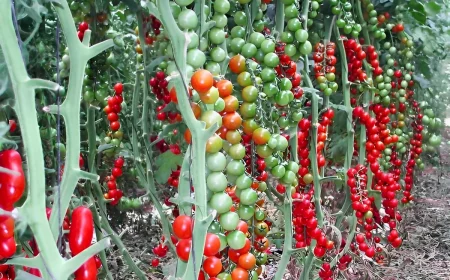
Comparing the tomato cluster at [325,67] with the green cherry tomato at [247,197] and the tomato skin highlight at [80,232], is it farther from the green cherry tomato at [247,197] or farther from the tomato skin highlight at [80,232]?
the tomato skin highlight at [80,232]

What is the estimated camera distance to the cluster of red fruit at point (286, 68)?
120 centimetres

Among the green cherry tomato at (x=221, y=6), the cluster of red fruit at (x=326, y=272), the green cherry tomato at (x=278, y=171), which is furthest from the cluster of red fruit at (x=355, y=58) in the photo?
the green cherry tomato at (x=221, y=6)

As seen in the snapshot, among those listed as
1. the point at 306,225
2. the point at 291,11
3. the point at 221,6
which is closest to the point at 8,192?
the point at 221,6

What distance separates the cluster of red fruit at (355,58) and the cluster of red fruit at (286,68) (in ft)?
1.78

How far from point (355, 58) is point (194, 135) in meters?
1.18

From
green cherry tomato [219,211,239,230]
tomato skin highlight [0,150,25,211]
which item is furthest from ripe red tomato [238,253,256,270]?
tomato skin highlight [0,150,25,211]

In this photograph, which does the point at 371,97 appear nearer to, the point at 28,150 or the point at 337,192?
the point at 337,192

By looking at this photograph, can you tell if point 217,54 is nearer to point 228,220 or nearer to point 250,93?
point 250,93

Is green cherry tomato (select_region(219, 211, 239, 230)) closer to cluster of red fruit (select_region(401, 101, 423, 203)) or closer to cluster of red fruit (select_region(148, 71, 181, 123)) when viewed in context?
cluster of red fruit (select_region(148, 71, 181, 123))

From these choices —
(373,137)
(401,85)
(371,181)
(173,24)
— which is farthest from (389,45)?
(173,24)

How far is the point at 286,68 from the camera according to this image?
1.22 m

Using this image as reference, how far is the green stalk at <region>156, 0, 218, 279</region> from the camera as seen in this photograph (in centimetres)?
70

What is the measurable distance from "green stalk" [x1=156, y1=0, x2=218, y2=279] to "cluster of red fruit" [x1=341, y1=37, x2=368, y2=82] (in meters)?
1.11

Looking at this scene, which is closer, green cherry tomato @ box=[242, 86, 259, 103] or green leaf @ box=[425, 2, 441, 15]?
green cherry tomato @ box=[242, 86, 259, 103]
